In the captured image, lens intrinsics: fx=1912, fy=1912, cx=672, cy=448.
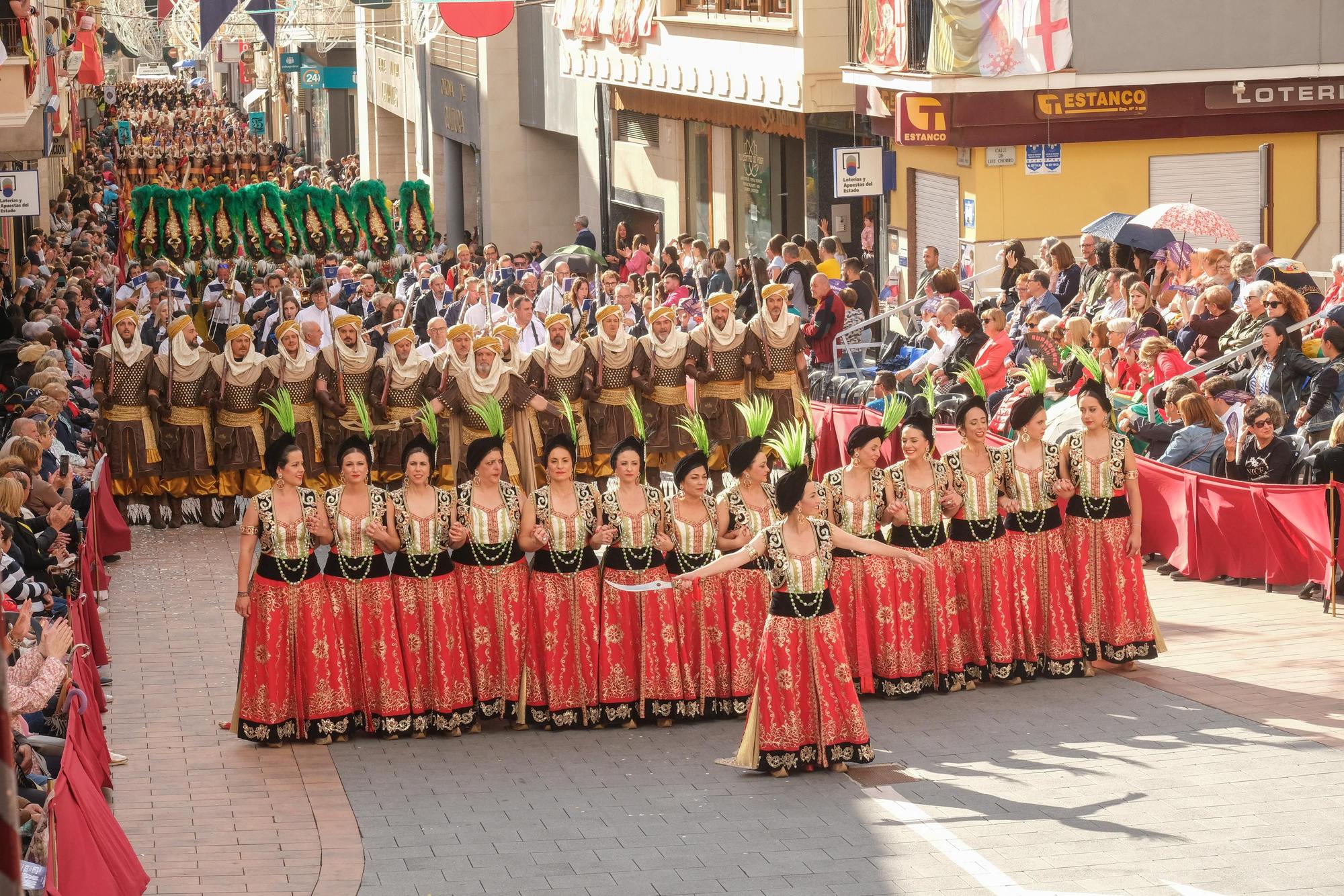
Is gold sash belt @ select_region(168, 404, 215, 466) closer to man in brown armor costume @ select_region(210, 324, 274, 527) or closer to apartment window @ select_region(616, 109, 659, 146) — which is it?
man in brown armor costume @ select_region(210, 324, 274, 527)

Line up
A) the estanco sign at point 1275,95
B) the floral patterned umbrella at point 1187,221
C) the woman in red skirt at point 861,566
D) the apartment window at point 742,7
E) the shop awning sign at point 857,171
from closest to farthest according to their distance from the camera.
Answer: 1. the woman in red skirt at point 861,566
2. the floral patterned umbrella at point 1187,221
3. the estanco sign at point 1275,95
4. the shop awning sign at point 857,171
5. the apartment window at point 742,7

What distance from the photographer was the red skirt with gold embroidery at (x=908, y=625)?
36.6 ft

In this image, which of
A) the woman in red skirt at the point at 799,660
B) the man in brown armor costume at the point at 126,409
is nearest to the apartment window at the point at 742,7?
the man in brown armor costume at the point at 126,409

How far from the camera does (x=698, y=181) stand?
107ft

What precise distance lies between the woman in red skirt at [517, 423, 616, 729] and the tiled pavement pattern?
0.26m

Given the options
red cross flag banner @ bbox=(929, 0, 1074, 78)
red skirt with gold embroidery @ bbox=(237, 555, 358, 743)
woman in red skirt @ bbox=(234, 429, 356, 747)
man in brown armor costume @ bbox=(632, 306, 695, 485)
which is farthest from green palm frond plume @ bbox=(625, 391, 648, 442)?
red cross flag banner @ bbox=(929, 0, 1074, 78)

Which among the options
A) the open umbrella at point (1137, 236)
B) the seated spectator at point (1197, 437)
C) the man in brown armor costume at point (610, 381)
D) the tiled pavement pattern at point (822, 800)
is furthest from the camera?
the open umbrella at point (1137, 236)

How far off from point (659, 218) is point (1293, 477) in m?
22.3

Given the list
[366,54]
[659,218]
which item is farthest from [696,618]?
[366,54]

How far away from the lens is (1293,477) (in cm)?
1304

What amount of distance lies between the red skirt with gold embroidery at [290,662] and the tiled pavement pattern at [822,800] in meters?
0.17

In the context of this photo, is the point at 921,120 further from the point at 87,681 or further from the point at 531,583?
the point at 87,681

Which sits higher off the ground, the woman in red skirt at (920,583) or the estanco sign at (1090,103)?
the estanco sign at (1090,103)

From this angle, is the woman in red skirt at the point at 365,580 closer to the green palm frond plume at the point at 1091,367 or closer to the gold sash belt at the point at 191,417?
the green palm frond plume at the point at 1091,367
